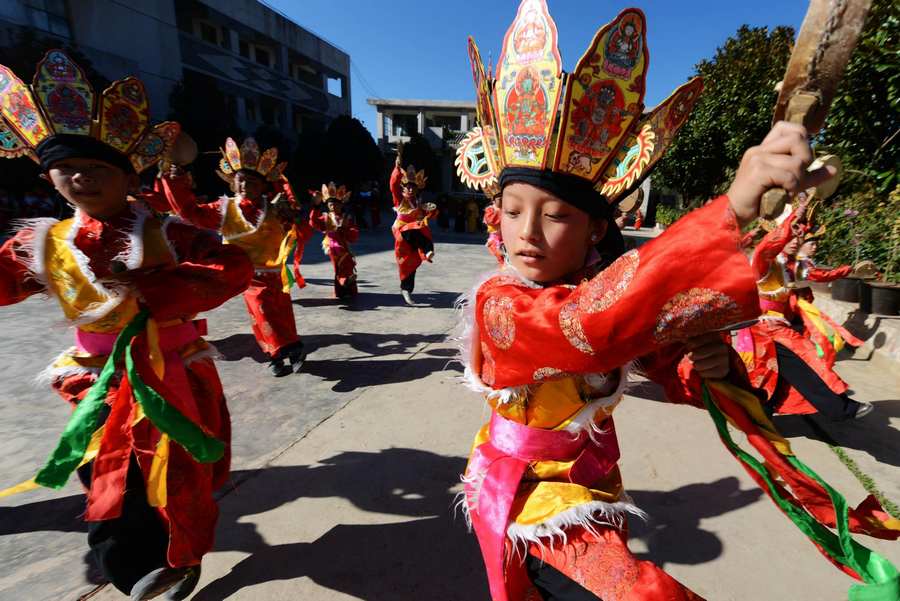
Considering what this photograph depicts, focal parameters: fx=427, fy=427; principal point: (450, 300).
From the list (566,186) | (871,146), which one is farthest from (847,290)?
(566,186)

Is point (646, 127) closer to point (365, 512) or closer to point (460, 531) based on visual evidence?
point (460, 531)

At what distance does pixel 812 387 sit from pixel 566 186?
3.78 m

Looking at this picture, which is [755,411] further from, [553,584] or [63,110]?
[63,110]

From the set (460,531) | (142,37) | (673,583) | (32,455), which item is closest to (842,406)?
(460,531)

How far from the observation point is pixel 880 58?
213 inches

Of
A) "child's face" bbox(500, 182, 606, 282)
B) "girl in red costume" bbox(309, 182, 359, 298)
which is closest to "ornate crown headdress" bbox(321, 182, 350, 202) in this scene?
"girl in red costume" bbox(309, 182, 359, 298)

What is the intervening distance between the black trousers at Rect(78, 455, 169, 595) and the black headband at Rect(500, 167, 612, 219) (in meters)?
1.96

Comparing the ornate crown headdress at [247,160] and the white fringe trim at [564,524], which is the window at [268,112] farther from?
the white fringe trim at [564,524]

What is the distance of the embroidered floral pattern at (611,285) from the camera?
84cm

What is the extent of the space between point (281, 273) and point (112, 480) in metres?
3.07

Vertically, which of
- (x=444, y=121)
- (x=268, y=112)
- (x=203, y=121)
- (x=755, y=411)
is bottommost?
(x=755, y=411)

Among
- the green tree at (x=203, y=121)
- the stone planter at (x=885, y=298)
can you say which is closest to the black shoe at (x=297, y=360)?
the stone planter at (x=885, y=298)

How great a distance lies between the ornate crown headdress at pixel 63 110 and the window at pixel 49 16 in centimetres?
2091

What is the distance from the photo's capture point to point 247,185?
461 cm
